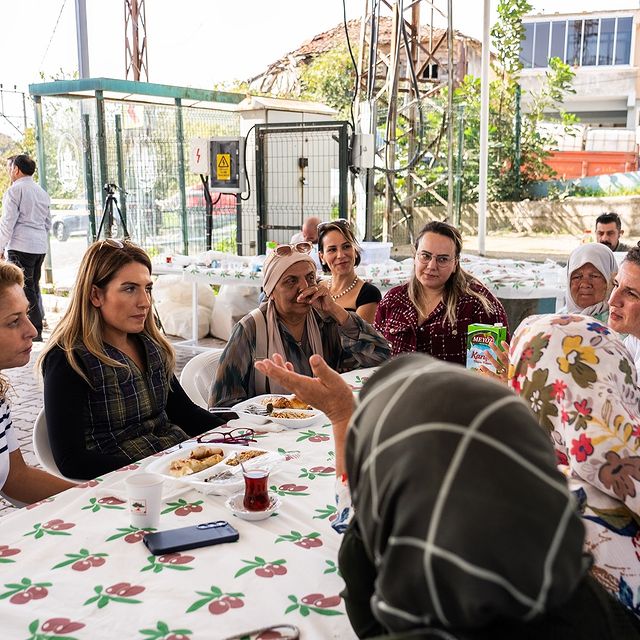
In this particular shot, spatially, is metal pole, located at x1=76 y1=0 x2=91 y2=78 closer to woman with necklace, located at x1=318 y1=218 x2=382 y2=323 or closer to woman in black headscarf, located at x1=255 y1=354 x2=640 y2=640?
woman with necklace, located at x1=318 y1=218 x2=382 y2=323

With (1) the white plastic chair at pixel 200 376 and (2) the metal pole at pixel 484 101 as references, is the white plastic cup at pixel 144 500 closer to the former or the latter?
(1) the white plastic chair at pixel 200 376

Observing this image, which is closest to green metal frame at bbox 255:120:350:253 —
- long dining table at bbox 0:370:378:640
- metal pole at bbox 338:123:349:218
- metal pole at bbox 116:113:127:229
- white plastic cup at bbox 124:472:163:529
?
metal pole at bbox 338:123:349:218

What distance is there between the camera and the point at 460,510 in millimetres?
707

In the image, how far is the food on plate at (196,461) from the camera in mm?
2211

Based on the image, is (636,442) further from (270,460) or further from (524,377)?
(270,460)

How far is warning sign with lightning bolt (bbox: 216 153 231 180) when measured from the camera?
30.8ft

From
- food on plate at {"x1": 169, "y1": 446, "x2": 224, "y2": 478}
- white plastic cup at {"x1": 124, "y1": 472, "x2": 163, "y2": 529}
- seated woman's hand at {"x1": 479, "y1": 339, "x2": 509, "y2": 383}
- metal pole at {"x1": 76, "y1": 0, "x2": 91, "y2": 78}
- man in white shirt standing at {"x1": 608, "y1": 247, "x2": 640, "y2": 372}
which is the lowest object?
food on plate at {"x1": 169, "y1": 446, "x2": 224, "y2": 478}

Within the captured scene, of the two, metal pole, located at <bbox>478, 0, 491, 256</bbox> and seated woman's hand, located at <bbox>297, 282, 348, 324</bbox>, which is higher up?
metal pole, located at <bbox>478, 0, 491, 256</bbox>

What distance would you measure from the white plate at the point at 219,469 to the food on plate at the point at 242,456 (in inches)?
0.5

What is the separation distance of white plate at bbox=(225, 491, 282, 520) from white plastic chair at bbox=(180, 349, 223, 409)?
1.31m

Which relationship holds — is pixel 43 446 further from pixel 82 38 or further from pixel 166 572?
pixel 82 38

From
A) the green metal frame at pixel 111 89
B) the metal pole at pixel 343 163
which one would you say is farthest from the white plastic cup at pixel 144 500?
the green metal frame at pixel 111 89

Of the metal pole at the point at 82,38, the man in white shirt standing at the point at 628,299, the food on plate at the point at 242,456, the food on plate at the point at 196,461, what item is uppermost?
the metal pole at the point at 82,38

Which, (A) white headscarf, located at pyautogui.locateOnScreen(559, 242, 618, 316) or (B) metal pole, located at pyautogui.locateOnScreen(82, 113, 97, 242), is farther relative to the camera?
(B) metal pole, located at pyautogui.locateOnScreen(82, 113, 97, 242)
